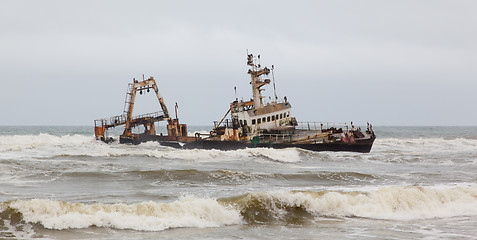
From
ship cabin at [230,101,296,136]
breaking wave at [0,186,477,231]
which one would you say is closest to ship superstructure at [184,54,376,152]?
ship cabin at [230,101,296,136]

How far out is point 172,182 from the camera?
18.2 meters

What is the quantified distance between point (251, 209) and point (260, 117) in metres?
22.8

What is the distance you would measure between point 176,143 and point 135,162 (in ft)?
40.8

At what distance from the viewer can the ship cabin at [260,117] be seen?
115ft

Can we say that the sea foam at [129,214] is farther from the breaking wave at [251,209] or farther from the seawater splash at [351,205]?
the seawater splash at [351,205]

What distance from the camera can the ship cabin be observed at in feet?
115

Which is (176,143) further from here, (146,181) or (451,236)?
(451,236)

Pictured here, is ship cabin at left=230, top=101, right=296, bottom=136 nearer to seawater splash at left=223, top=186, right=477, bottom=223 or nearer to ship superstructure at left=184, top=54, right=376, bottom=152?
ship superstructure at left=184, top=54, right=376, bottom=152

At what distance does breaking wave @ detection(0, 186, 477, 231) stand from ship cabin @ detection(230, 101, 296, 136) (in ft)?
66.1

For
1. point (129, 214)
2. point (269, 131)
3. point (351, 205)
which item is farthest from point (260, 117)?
point (129, 214)

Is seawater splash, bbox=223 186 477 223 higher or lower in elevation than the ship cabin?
lower

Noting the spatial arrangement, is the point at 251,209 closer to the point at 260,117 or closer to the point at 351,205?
the point at 351,205

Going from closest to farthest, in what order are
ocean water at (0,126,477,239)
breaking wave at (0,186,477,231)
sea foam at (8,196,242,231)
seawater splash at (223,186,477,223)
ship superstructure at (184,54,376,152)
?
ocean water at (0,126,477,239) < sea foam at (8,196,242,231) < breaking wave at (0,186,477,231) < seawater splash at (223,186,477,223) < ship superstructure at (184,54,376,152)

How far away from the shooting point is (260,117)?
3544 centimetres
